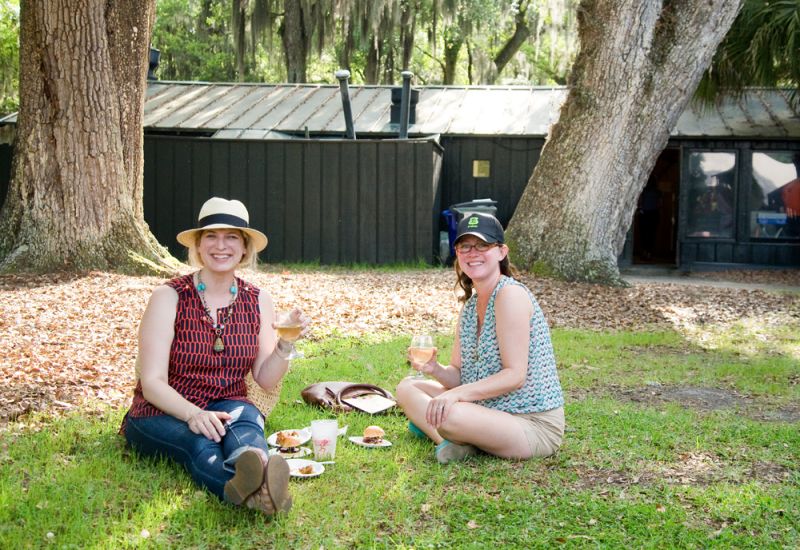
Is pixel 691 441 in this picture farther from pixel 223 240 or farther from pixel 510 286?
pixel 223 240

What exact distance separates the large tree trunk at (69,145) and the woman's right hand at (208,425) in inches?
248

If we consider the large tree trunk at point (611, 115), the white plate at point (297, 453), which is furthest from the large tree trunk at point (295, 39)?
the white plate at point (297, 453)

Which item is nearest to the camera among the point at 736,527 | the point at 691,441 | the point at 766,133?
the point at 736,527

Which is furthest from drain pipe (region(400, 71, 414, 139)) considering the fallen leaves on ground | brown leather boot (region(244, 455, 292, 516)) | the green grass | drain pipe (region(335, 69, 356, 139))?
brown leather boot (region(244, 455, 292, 516))

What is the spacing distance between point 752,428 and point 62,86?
7721 millimetres

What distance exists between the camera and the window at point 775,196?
52.2 ft

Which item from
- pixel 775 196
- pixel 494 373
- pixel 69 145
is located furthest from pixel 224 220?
pixel 775 196

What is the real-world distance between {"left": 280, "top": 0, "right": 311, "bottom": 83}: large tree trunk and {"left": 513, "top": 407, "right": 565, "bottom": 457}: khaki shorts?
827 inches

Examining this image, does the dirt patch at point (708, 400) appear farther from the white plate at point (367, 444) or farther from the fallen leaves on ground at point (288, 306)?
the fallen leaves on ground at point (288, 306)

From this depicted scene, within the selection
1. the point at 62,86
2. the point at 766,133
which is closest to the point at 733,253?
the point at 766,133

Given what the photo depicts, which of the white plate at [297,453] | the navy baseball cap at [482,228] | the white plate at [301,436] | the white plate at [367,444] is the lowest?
the white plate at [367,444]

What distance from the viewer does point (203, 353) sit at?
13.0 ft

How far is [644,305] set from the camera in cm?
997

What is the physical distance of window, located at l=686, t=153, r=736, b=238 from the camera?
16.1 meters
